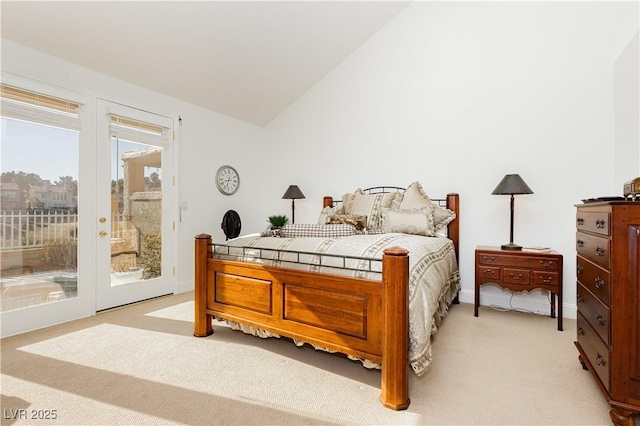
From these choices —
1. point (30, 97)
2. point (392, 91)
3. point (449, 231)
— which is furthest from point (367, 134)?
point (30, 97)

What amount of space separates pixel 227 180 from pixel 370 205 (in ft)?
7.60

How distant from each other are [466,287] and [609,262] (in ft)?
7.50

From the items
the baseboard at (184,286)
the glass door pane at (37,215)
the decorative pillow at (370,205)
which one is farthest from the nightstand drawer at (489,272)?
the glass door pane at (37,215)

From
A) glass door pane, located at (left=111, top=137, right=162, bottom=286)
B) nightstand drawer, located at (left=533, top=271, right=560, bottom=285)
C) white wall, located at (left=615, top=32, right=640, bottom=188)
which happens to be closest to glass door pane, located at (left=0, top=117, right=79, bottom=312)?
glass door pane, located at (left=111, top=137, right=162, bottom=286)

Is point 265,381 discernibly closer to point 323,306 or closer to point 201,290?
point 323,306

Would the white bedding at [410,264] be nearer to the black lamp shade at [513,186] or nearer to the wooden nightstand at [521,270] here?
the wooden nightstand at [521,270]

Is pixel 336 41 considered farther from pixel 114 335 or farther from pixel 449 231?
pixel 114 335

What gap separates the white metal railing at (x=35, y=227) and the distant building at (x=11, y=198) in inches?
1.7

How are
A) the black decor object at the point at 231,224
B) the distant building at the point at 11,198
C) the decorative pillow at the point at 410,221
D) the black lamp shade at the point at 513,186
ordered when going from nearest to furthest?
the distant building at the point at 11,198 → the black lamp shade at the point at 513,186 → the decorative pillow at the point at 410,221 → the black decor object at the point at 231,224

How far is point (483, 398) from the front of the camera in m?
1.75

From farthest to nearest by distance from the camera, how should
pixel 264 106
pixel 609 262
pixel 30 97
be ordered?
pixel 264 106 < pixel 30 97 < pixel 609 262

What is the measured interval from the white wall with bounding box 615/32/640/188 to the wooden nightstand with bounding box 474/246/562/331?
0.93 metres

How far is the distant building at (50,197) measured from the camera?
2836 millimetres

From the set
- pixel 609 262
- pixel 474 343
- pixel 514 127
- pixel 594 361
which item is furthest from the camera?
pixel 514 127
